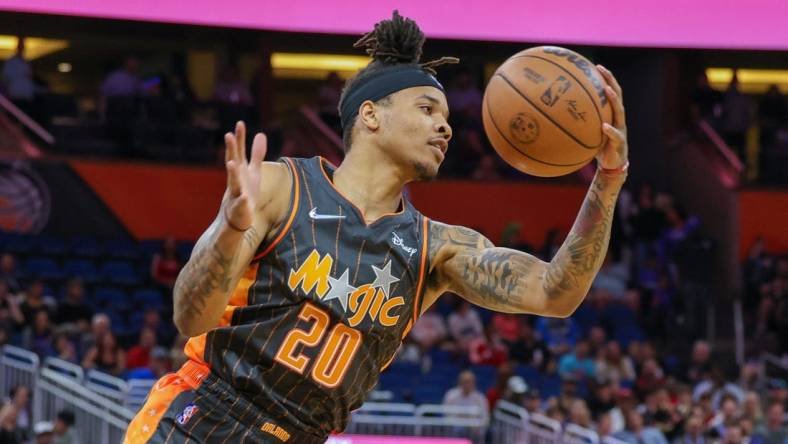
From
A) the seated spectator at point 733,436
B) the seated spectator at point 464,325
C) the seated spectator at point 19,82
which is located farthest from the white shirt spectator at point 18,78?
the seated spectator at point 733,436

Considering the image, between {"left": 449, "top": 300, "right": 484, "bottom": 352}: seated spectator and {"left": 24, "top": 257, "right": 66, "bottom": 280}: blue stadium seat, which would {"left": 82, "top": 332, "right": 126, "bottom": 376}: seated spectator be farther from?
{"left": 449, "top": 300, "right": 484, "bottom": 352}: seated spectator

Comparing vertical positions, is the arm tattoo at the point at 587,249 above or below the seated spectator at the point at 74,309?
above

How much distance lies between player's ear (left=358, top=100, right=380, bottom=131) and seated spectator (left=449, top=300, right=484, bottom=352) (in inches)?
430

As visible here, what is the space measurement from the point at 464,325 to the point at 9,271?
4794 mm

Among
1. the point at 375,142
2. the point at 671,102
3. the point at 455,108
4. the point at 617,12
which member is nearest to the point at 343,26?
the point at 617,12

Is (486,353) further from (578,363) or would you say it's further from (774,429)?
(774,429)

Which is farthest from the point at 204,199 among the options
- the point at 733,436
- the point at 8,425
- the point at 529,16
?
the point at 733,436

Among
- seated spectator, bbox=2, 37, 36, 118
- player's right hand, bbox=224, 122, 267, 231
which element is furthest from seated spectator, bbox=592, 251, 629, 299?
player's right hand, bbox=224, 122, 267, 231

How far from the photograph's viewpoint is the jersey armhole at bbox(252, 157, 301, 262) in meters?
4.33

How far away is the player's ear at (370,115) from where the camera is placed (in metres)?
4.59

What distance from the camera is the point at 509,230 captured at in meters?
17.3

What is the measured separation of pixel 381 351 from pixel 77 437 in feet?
25.2

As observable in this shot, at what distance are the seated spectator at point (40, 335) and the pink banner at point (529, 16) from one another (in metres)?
2.90

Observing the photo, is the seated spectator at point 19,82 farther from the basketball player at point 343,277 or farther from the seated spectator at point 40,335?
the basketball player at point 343,277
